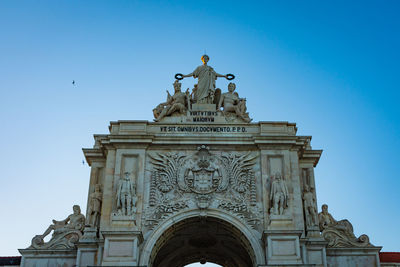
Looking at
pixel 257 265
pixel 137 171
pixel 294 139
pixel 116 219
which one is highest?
pixel 294 139

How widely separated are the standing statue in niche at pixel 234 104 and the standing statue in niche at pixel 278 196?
333cm

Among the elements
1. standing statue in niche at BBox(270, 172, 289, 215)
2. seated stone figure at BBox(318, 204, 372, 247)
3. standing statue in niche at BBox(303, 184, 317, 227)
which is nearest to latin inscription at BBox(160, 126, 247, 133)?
standing statue in niche at BBox(270, 172, 289, 215)

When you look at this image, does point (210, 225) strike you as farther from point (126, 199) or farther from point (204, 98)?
point (204, 98)

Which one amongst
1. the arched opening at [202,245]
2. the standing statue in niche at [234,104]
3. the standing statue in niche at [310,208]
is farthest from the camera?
the standing statue in niche at [234,104]

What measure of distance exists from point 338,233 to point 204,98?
7.88 m

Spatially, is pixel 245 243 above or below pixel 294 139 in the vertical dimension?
below

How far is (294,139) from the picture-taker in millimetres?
23297

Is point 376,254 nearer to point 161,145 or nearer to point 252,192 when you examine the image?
point 252,192

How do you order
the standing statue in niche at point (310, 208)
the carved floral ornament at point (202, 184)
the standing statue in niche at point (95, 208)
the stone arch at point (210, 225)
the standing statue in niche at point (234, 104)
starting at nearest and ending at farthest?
1. the stone arch at point (210, 225)
2. the carved floral ornament at point (202, 184)
3. the standing statue in niche at point (95, 208)
4. the standing statue in niche at point (310, 208)
5. the standing statue in niche at point (234, 104)

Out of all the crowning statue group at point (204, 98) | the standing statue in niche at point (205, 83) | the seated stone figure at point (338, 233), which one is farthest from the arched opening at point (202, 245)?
the standing statue in niche at point (205, 83)

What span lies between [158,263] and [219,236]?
3.15 meters

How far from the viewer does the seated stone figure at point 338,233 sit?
2277 cm

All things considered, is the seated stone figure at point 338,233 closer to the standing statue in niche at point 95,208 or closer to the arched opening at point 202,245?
the arched opening at point 202,245

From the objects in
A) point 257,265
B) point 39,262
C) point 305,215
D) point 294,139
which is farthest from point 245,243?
point 39,262
